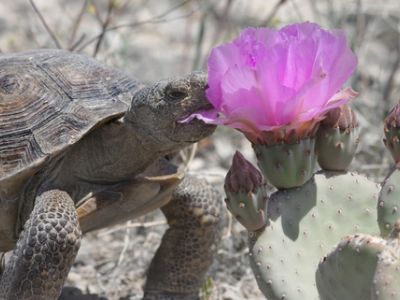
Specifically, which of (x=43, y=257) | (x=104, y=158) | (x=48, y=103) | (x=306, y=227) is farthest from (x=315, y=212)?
(x=48, y=103)

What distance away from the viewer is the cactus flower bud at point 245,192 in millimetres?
2586

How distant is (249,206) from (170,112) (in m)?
0.80

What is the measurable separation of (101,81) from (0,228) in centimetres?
74

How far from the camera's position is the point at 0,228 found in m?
3.74

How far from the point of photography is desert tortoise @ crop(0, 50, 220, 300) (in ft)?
10.8

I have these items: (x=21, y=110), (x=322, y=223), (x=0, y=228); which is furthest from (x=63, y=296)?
(x=322, y=223)

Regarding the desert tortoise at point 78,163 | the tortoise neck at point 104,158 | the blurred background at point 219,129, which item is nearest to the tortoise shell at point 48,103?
the desert tortoise at point 78,163

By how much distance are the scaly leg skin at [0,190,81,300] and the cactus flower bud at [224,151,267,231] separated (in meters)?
0.89

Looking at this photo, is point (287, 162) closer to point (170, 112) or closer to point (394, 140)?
point (394, 140)

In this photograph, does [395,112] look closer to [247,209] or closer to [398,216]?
[398,216]

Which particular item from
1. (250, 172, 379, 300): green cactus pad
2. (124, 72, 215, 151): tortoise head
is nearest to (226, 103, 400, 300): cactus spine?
(250, 172, 379, 300): green cactus pad

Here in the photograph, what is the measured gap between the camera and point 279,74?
8.18ft

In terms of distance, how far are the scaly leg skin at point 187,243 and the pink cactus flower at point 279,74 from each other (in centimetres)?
150

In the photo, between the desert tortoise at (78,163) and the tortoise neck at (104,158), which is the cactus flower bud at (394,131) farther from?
the tortoise neck at (104,158)
